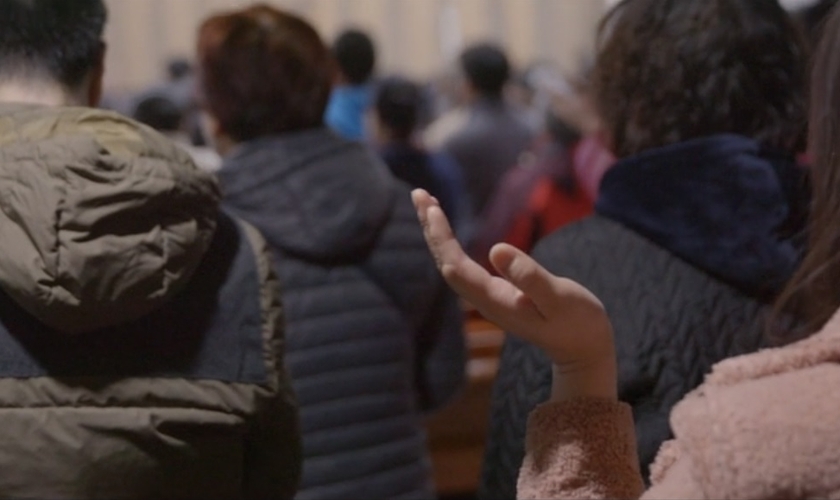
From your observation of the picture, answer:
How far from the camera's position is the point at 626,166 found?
5.92 ft

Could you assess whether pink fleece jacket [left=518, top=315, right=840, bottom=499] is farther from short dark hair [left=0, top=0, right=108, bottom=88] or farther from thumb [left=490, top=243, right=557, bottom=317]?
short dark hair [left=0, top=0, right=108, bottom=88]

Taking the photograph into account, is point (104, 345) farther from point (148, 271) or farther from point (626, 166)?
point (626, 166)

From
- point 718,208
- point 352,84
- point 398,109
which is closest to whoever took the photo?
point 718,208

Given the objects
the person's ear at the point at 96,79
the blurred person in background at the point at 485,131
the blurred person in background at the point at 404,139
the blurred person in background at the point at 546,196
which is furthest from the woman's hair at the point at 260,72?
the blurred person in background at the point at 485,131

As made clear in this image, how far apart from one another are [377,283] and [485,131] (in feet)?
9.29

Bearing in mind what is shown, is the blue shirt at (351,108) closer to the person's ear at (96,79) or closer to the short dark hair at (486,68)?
the short dark hair at (486,68)

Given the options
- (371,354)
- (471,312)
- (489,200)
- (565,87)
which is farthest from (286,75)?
(489,200)

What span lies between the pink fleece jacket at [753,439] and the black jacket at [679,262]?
0.49 meters

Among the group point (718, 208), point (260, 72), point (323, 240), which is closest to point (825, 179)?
point (718, 208)

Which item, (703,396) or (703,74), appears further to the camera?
(703,74)

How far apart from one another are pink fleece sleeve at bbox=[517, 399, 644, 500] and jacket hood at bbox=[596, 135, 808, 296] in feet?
1.77

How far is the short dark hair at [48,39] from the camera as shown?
164cm

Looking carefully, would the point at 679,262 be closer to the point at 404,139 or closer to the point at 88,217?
the point at 88,217

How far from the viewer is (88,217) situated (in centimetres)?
151
